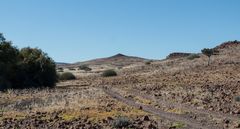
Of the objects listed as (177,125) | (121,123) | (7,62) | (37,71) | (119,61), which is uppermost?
(119,61)

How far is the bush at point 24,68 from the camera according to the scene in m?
60.7

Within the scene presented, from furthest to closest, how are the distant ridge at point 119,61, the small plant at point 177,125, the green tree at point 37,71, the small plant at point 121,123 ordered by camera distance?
the distant ridge at point 119,61
the green tree at point 37,71
the small plant at point 121,123
the small plant at point 177,125

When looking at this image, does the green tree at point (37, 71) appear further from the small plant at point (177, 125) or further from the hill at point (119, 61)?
the hill at point (119, 61)

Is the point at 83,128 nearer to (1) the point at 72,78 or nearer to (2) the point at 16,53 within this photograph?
(2) the point at 16,53

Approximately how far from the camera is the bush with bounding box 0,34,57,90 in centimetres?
6069

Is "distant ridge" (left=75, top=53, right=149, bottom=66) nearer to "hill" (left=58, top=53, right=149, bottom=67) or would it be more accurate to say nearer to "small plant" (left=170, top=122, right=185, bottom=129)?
"hill" (left=58, top=53, right=149, bottom=67)

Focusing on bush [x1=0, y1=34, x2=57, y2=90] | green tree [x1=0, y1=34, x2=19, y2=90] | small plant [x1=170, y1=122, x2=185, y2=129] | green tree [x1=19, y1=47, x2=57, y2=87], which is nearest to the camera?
small plant [x1=170, y1=122, x2=185, y2=129]

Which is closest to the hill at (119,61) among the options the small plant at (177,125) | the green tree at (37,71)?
the green tree at (37,71)

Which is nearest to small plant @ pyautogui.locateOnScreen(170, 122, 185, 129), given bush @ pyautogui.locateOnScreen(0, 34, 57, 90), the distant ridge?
bush @ pyautogui.locateOnScreen(0, 34, 57, 90)

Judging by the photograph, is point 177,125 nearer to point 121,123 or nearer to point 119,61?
point 121,123

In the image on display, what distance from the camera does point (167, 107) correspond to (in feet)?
104

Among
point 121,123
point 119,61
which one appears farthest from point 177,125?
point 119,61

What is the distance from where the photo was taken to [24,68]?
62.5 m

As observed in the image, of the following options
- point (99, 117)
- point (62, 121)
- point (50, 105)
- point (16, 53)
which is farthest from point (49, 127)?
point (16, 53)
